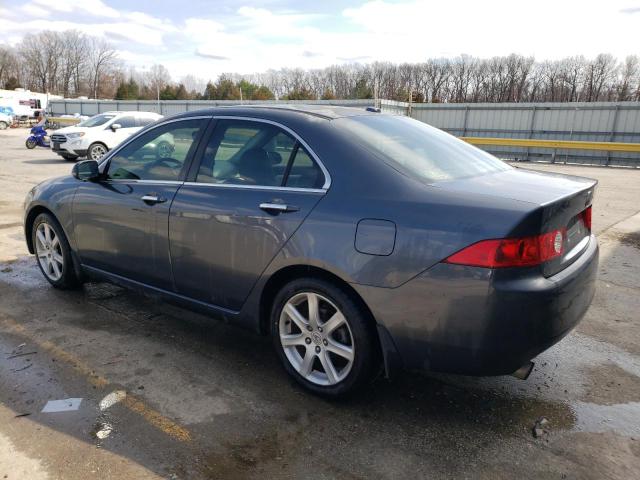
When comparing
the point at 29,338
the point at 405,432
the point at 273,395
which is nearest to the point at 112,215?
the point at 29,338

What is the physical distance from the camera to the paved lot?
2.54 meters

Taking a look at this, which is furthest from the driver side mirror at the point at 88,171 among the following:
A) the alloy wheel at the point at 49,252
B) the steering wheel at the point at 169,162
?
the alloy wheel at the point at 49,252

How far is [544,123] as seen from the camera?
2603 centimetres

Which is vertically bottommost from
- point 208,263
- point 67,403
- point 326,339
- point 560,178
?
point 67,403

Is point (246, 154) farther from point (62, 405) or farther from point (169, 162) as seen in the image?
point (62, 405)

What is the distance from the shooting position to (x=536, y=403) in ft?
10.2

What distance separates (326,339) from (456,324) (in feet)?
2.74

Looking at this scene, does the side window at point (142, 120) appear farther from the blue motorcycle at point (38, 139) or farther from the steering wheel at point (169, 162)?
the steering wheel at point (169, 162)

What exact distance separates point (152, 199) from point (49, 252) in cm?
187

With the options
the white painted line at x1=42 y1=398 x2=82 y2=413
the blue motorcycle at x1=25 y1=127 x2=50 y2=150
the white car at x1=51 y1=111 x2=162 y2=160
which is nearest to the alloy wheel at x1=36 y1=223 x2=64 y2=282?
the white painted line at x1=42 y1=398 x2=82 y2=413

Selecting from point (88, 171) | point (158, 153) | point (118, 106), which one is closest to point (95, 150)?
point (88, 171)

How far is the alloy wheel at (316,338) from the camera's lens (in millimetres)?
2957

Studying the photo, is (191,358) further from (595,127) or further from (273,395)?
(595,127)

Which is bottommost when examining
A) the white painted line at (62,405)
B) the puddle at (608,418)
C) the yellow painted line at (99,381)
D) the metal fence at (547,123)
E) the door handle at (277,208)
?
the white painted line at (62,405)
